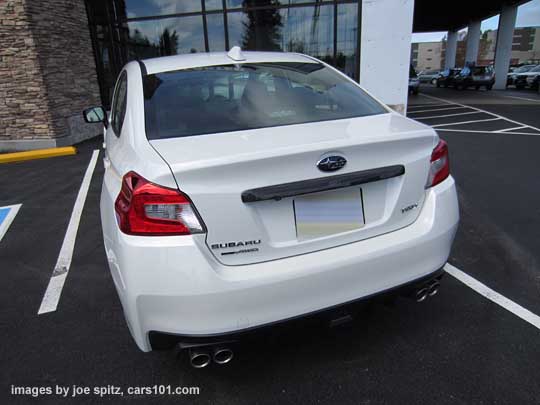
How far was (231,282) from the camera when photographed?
1.64m

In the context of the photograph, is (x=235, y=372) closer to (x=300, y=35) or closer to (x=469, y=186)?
(x=469, y=186)

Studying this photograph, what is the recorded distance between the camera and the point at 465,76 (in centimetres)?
2891

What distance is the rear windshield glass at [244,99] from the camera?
210 centimetres

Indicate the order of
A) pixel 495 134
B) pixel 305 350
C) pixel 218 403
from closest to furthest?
pixel 218 403, pixel 305 350, pixel 495 134

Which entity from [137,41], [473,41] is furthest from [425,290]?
[473,41]

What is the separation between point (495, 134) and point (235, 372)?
29.0ft

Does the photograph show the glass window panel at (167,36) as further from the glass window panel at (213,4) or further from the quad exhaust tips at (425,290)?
the quad exhaust tips at (425,290)

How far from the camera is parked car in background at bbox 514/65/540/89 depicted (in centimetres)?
2514

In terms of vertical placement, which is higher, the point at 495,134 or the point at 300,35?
the point at 300,35

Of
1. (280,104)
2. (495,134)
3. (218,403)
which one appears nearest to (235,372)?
(218,403)

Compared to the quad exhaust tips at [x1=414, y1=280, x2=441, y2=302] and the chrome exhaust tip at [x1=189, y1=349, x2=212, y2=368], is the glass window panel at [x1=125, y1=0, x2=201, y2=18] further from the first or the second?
the chrome exhaust tip at [x1=189, y1=349, x2=212, y2=368]

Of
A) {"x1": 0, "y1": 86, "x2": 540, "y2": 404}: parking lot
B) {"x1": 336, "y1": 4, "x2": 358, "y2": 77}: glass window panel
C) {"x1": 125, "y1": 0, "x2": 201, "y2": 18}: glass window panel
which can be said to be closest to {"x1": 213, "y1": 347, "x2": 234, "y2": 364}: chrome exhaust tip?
{"x1": 0, "y1": 86, "x2": 540, "y2": 404}: parking lot

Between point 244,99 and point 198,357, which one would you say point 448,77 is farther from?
point 198,357

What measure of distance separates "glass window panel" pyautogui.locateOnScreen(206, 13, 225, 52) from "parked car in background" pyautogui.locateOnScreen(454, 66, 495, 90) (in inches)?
928
